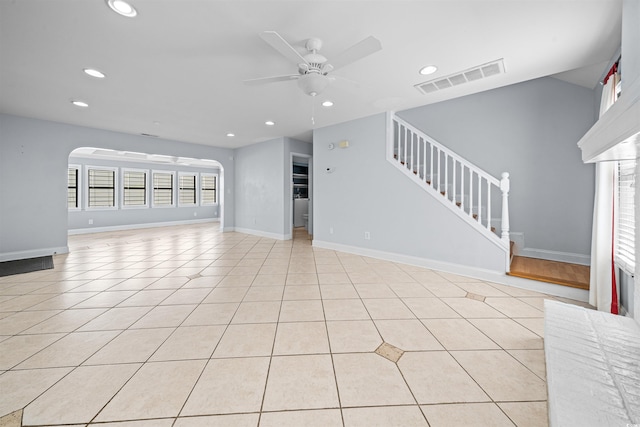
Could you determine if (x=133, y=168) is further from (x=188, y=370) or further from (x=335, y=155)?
(x=188, y=370)

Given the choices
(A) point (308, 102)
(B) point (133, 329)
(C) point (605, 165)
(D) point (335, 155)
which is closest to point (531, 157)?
(C) point (605, 165)

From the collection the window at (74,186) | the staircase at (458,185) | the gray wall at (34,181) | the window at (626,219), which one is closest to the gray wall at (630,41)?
the window at (626,219)

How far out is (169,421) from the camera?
47.6 inches

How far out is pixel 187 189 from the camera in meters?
9.74

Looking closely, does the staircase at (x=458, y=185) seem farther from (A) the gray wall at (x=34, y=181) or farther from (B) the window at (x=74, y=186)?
(B) the window at (x=74, y=186)

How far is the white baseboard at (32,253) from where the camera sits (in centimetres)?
430

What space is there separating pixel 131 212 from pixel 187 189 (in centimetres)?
210

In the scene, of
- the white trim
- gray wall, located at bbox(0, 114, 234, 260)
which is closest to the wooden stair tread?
the white trim

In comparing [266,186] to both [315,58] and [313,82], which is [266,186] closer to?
[313,82]

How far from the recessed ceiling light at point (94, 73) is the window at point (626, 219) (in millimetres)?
5458

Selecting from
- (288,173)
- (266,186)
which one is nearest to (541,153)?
(288,173)

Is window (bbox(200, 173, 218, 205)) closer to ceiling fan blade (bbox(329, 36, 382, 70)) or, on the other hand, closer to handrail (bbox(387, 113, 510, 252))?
handrail (bbox(387, 113, 510, 252))

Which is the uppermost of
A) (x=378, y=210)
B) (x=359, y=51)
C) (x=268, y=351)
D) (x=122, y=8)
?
(x=122, y=8)

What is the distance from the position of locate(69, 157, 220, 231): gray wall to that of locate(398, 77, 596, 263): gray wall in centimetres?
970
